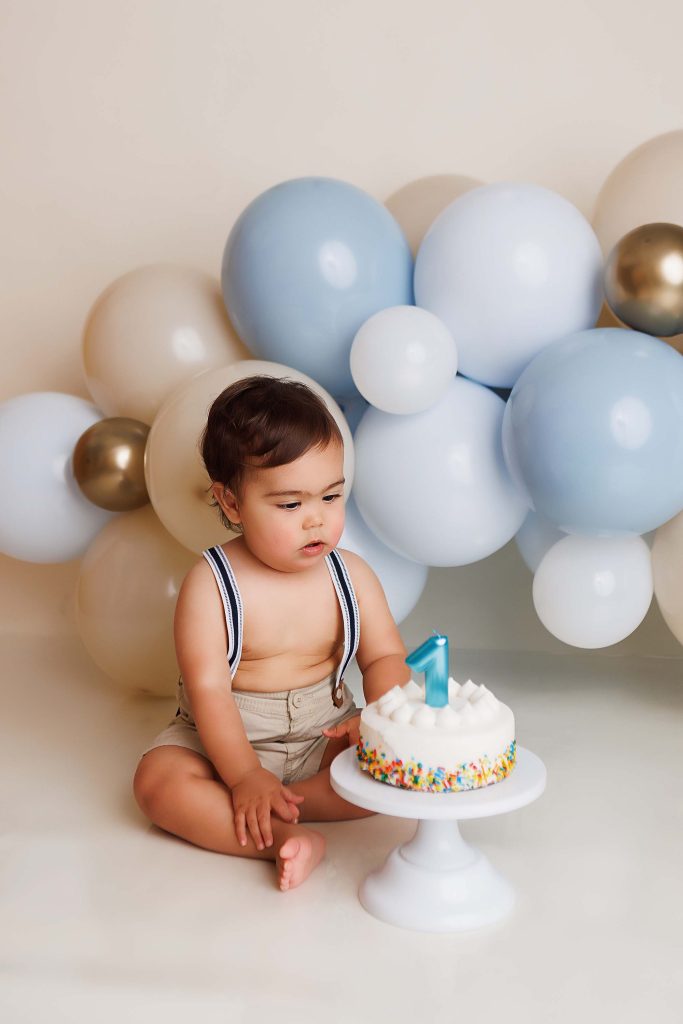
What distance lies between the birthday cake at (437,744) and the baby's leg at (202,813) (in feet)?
0.50

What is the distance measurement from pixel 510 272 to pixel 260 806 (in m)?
0.84

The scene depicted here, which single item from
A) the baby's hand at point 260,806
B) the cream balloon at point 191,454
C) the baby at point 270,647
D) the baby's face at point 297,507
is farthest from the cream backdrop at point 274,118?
the baby's hand at point 260,806

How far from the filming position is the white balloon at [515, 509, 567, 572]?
1785mm

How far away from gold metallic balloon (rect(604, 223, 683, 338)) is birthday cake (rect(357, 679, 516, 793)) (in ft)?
2.16

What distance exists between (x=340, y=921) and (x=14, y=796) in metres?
0.58

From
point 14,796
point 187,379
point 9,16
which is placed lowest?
point 14,796

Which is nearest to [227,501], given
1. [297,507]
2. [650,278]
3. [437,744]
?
[297,507]


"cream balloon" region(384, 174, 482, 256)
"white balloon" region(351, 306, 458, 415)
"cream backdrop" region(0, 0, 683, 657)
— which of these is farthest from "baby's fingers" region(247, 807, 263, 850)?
"cream backdrop" region(0, 0, 683, 657)

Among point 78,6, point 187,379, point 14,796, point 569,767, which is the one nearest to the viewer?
point 14,796

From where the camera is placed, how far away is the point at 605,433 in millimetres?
1521

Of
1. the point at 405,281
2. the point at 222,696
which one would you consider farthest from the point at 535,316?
the point at 222,696

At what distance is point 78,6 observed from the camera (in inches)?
92.4

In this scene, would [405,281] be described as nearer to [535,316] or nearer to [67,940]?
[535,316]

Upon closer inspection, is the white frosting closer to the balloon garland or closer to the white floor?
the white floor
